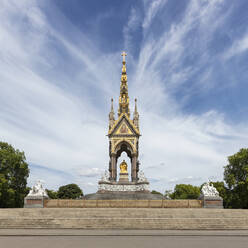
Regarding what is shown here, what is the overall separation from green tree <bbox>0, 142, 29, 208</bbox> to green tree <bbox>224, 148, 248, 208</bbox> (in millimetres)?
31033

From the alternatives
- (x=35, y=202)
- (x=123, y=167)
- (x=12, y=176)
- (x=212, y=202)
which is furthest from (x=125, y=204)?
(x=12, y=176)

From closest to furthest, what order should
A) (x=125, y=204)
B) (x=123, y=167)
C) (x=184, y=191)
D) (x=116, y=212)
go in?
(x=116, y=212), (x=125, y=204), (x=123, y=167), (x=184, y=191)

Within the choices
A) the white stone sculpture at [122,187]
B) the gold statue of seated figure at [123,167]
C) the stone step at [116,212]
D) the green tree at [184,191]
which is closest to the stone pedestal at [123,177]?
the gold statue of seated figure at [123,167]

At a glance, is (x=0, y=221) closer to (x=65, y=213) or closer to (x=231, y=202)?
(x=65, y=213)

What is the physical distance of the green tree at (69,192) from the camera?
65.7 m

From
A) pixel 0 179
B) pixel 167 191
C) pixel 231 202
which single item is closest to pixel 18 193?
pixel 0 179

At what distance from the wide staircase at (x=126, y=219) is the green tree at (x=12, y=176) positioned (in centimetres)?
1324

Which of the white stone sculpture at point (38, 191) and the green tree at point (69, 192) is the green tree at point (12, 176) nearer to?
the white stone sculpture at point (38, 191)

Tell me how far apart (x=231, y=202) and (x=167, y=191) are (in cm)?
4389

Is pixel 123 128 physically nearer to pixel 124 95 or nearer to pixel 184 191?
pixel 124 95

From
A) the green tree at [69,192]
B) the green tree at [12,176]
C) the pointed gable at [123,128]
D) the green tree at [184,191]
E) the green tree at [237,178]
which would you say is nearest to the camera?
the green tree at [12,176]

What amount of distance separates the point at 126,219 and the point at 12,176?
74.3 feet

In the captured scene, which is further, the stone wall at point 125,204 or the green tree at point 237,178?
the green tree at point 237,178

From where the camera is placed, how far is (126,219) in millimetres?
17359
